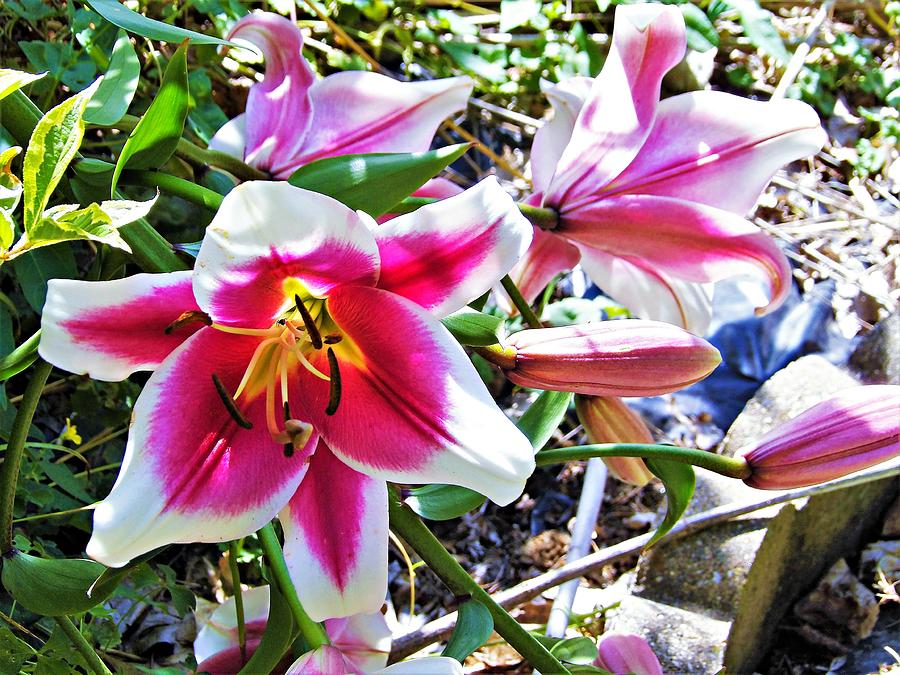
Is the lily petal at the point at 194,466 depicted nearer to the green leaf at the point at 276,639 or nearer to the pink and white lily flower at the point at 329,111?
the green leaf at the point at 276,639

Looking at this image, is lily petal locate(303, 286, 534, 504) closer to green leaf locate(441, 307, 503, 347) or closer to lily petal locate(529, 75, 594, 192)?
green leaf locate(441, 307, 503, 347)

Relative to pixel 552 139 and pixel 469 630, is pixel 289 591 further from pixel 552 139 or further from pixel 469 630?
pixel 552 139

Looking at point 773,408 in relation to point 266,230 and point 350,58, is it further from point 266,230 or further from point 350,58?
point 266,230

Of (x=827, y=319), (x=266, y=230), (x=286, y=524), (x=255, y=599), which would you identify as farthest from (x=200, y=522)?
(x=827, y=319)

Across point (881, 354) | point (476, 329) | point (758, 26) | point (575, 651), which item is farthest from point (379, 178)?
point (758, 26)

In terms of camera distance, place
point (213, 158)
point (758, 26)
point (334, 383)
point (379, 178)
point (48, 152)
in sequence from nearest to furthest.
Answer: point (48, 152), point (334, 383), point (379, 178), point (213, 158), point (758, 26)

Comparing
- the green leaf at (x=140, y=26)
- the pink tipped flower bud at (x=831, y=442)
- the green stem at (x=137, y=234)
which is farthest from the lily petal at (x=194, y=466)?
the pink tipped flower bud at (x=831, y=442)
